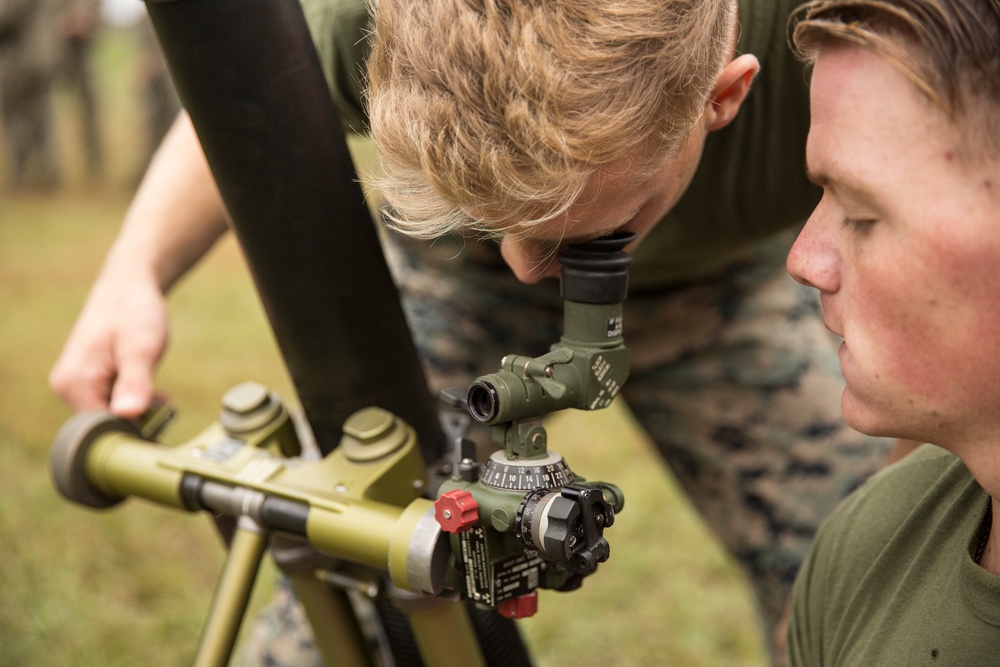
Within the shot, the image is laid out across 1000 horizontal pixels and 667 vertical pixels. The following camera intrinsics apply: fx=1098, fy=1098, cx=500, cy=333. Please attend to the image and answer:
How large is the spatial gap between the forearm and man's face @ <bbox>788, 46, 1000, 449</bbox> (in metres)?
1.27

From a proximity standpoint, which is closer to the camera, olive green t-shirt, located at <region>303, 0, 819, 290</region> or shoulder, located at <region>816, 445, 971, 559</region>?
shoulder, located at <region>816, 445, 971, 559</region>

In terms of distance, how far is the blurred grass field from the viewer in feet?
10.6

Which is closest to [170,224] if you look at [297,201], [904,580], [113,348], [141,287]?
[141,287]

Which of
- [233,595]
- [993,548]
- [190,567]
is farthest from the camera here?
[190,567]

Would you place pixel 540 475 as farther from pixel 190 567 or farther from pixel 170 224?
pixel 190 567

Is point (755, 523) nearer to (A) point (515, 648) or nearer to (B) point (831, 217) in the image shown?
(A) point (515, 648)

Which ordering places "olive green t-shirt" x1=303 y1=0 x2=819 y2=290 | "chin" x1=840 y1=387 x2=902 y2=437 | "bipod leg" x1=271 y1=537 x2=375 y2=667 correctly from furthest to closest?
"olive green t-shirt" x1=303 y1=0 x2=819 y2=290
"bipod leg" x1=271 y1=537 x2=375 y2=667
"chin" x1=840 y1=387 x2=902 y2=437

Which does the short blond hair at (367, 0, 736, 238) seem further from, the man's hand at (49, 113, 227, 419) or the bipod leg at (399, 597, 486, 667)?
the man's hand at (49, 113, 227, 419)

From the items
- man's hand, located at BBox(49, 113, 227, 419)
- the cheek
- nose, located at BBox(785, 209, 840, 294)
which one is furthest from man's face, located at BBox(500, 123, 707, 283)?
man's hand, located at BBox(49, 113, 227, 419)

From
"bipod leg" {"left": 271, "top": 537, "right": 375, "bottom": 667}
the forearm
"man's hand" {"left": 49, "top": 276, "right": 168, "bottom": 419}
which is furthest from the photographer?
the forearm

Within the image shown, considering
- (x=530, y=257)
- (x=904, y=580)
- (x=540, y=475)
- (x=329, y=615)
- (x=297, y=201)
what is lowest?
(x=329, y=615)

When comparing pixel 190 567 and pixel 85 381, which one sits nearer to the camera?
pixel 85 381

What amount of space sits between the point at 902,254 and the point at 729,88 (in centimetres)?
45

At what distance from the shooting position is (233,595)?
5.26ft
